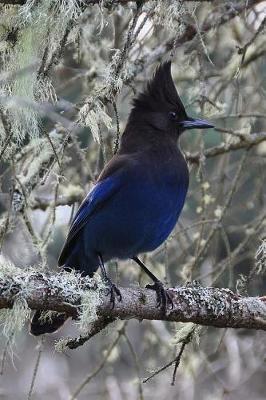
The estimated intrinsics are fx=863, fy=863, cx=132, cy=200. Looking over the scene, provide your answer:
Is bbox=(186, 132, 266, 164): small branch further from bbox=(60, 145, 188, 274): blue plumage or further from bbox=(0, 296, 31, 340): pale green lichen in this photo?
bbox=(0, 296, 31, 340): pale green lichen

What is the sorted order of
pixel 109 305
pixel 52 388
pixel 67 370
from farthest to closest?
pixel 67 370 → pixel 52 388 → pixel 109 305

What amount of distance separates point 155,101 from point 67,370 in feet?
12.7

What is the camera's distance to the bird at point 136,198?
14.0 ft

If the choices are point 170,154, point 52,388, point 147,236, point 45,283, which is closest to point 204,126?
point 170,154

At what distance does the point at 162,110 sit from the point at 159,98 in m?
0.07

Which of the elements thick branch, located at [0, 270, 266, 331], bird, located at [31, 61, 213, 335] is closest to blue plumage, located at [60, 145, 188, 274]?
bird, located at [31, 61, 213, 335]

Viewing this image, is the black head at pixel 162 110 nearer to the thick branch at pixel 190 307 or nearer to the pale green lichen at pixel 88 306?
the thick branch at pixel 190 307

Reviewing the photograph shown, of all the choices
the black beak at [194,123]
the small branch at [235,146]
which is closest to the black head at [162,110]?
the black beak at [194,123]

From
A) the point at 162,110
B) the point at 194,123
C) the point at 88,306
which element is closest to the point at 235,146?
the point at 194,123

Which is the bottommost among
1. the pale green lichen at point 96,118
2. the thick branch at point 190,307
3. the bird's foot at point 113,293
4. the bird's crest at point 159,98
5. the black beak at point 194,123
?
the thick branch at point 190,307

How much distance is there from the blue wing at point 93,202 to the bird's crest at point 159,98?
553 millimetres

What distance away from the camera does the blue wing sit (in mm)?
4355

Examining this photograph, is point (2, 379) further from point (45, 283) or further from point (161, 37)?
point (45, 283)

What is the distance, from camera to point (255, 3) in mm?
4605
